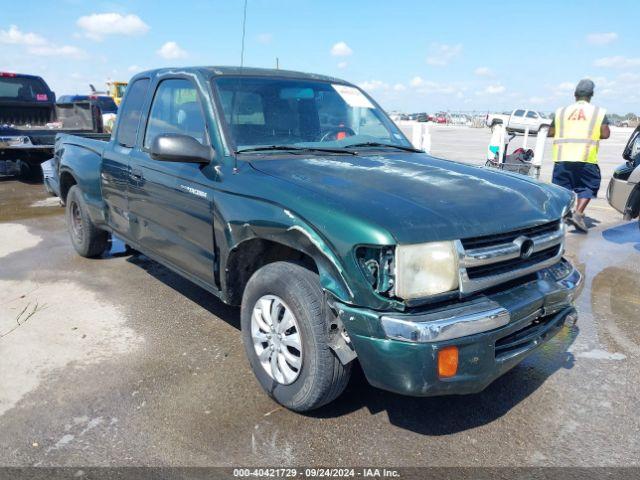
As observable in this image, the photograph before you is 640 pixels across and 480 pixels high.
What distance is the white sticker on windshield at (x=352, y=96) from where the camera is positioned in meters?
4.11

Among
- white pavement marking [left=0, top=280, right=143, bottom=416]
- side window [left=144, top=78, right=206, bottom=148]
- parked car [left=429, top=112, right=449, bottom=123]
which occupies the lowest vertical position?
white pavement marking [left=0, top=280, right=143, bottom=416]

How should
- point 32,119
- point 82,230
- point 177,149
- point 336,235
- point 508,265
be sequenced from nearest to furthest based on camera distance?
point 336,235, point 508,265, point 177,149, point 82,230, point 32,119

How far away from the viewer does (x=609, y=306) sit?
4621 mm

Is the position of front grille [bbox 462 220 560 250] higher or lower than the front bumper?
higher

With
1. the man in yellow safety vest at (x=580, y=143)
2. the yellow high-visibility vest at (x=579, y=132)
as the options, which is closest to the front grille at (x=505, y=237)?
the man in yellow safety vest at (x=580, y=143)

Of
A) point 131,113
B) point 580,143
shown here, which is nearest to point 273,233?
point 131,113

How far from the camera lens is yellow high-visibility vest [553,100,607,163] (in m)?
7.04

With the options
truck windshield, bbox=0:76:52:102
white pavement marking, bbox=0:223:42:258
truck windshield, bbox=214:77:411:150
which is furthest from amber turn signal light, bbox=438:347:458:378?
truck windshield, bbox=0:76:52:102

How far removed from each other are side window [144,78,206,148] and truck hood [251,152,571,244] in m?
0.71

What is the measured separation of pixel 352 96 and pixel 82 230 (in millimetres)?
3371

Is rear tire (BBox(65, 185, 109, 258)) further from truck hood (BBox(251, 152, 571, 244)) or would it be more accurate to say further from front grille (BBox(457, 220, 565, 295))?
front grille (BBox(457, 220, 565, 295))

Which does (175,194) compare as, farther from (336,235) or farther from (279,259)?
(336,235)

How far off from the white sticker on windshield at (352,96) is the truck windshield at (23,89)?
10.4 m

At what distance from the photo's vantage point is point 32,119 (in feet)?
39.0
